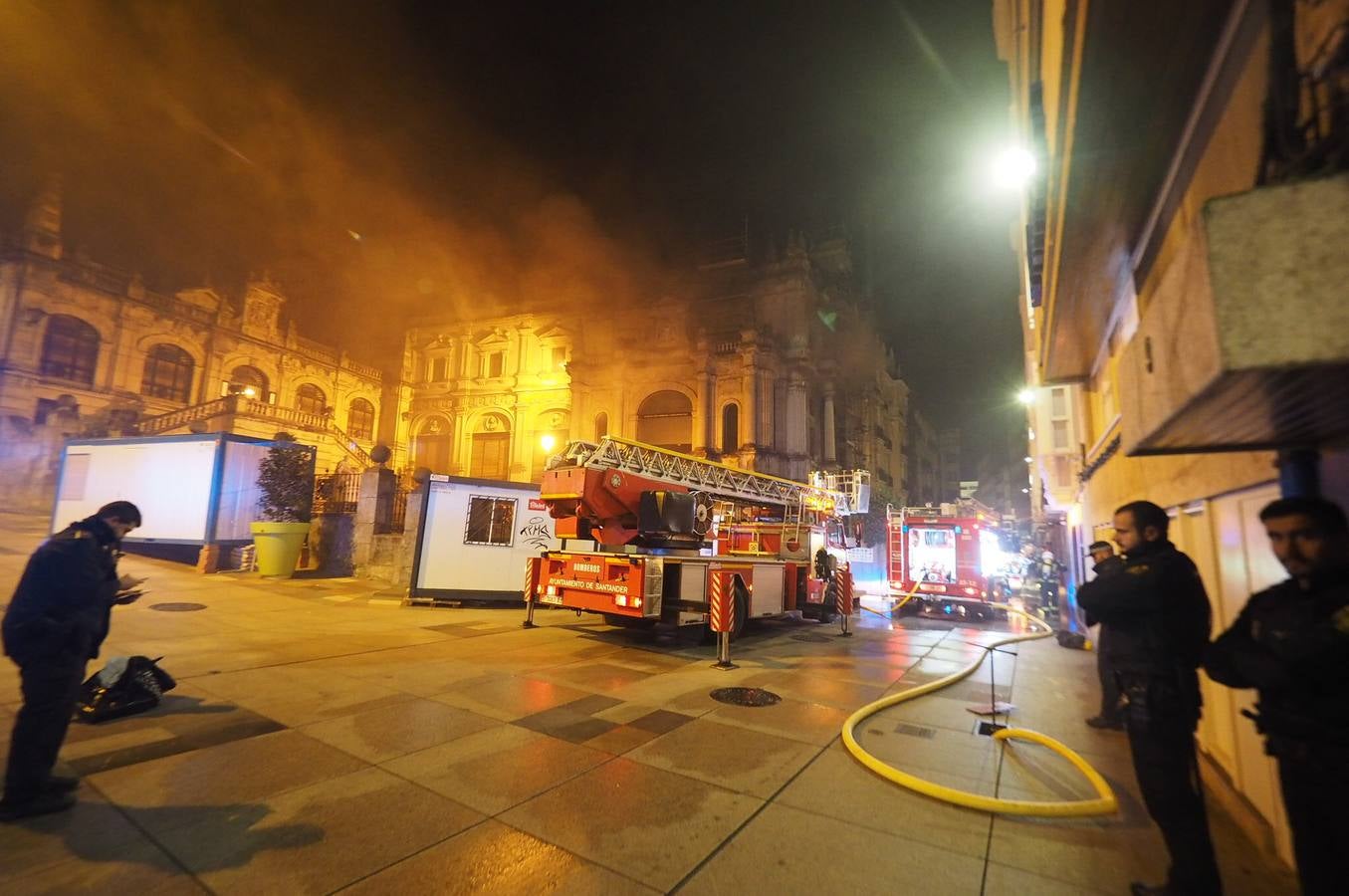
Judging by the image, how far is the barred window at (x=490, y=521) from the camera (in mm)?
13000

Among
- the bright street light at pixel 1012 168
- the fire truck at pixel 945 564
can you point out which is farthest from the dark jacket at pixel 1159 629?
the fire truck at pixel 945 564

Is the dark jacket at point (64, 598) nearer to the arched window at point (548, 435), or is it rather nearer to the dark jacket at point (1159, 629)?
the dark jacket at point (1159, 629)

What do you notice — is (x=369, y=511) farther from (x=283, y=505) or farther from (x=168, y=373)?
(x=168, y=373)

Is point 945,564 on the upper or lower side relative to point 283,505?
lower

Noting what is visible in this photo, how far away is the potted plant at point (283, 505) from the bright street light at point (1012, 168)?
17700mm

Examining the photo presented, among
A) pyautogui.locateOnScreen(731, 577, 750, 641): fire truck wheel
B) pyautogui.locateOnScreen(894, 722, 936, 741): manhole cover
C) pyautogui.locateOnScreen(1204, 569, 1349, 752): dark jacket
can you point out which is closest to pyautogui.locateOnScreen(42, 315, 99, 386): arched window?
pyautogui.locateOnScreen(731, 577, 750, 641): fire truck wheel

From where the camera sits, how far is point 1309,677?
1961mm

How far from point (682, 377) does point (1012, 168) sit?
21.7m

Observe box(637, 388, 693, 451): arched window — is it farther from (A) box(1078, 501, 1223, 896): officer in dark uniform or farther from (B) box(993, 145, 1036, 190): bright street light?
(A) box(1078, 501, 1223, 896): officer in dark uniform

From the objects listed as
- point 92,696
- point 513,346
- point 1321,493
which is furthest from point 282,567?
point 513,346

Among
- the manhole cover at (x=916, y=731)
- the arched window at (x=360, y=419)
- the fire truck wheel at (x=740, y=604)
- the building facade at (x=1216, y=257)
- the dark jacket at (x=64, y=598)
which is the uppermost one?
the arched window at (x=360, y=419)

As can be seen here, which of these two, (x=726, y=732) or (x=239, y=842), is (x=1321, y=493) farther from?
(x=239, y=842)

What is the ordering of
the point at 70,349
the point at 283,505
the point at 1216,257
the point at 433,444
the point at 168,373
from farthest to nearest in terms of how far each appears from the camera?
the point at 433,444 < the point at 168,373 < the point at 70,349 < the point at 283,505 < the point at 1216,257

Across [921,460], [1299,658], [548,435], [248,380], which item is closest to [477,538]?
[1299,658]
